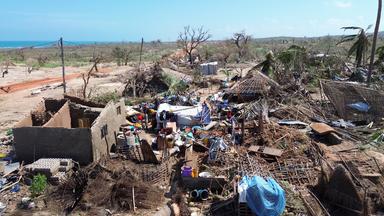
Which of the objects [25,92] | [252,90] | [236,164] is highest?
[252,90]

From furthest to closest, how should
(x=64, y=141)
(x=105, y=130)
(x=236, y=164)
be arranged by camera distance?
1. (x=105, y=130)
2. (x=64, y=141)
3. (x=236, y=164)

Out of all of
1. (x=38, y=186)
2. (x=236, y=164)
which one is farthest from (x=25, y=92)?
(x=236, y=164)

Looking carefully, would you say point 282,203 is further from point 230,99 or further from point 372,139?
point 230,99

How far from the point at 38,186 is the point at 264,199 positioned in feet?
15.8

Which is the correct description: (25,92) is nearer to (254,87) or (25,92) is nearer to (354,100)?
(254,87)

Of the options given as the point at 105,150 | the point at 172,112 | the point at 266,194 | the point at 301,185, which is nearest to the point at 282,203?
the point at 266,194

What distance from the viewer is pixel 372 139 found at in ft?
35.8

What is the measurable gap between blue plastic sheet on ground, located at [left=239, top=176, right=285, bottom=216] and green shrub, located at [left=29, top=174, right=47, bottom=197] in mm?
4443

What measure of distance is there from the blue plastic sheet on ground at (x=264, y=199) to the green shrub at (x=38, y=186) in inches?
175

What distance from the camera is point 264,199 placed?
6801 millimetres

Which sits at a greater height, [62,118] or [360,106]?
[360,106]

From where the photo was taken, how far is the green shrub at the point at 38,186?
800 centimetres

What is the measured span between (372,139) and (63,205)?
869 cm

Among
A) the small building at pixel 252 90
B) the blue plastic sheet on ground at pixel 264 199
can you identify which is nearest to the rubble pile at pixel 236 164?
the blue plastic sheet on ground at pixel 264 199
